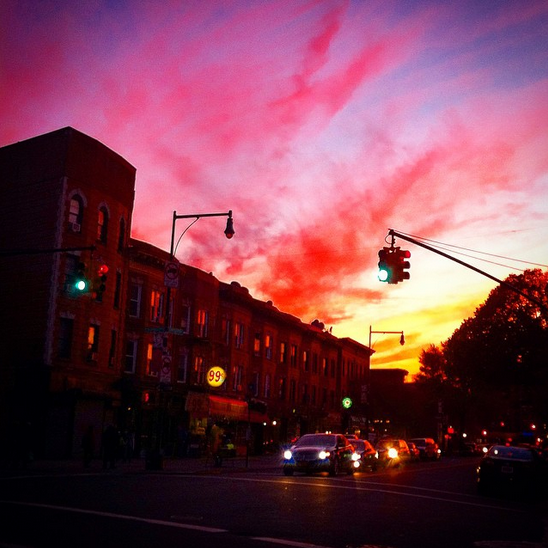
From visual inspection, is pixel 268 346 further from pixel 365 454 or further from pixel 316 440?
pixel 316 440

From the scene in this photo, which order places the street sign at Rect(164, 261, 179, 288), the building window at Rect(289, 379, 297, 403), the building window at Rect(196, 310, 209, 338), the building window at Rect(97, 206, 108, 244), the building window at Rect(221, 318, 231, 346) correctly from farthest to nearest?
1. the building window at Rect(289, 379, 297, 403)
2. the building window at Rect(221, 318, 231, 346)
3. the building window at Rect(196, 310, 209, 338)
4. the building window at Rect(97, 206, 108, 244)
5. the street sign at Rect(164, 261, 179, 288)

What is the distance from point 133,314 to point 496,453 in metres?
24.7

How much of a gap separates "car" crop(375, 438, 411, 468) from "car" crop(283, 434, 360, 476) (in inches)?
397

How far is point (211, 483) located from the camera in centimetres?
2130

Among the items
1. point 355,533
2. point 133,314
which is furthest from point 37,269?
point 355,533

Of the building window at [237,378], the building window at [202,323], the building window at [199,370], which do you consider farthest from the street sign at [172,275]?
the building window at [237,378]

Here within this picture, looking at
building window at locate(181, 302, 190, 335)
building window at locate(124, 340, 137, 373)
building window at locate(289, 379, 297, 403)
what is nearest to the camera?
building window at locate(124, 340, 137, 373)

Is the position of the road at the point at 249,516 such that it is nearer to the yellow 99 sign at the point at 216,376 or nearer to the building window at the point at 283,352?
the yellow 99 sign at the point at 216,376

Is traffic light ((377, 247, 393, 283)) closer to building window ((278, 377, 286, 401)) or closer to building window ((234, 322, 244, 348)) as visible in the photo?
building window ((234, 322, 244, 348))

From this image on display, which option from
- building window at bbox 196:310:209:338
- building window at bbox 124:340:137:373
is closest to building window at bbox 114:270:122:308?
building window at bbox 124:340:137:373

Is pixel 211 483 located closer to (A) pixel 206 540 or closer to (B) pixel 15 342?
(A) pixel 206 540

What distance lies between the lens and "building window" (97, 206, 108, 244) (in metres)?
39.8

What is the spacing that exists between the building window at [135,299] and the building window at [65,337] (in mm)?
5817

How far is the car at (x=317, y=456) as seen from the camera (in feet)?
92.2
